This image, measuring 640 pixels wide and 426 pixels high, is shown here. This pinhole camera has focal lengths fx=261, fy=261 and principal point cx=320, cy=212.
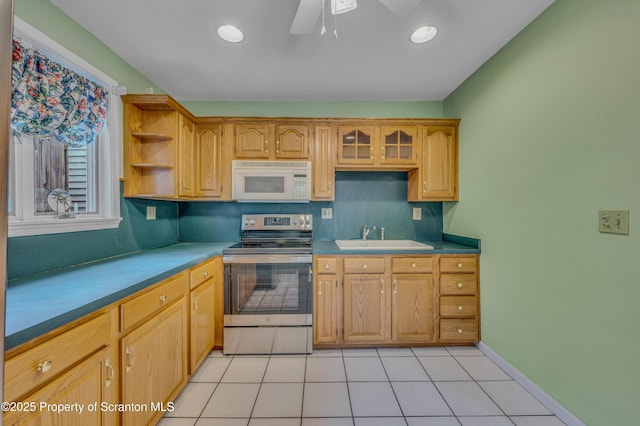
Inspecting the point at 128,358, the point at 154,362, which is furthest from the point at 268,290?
the point at 128,358

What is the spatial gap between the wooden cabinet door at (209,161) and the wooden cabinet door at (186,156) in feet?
0.32

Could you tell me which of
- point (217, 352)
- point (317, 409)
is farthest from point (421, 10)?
point (217, 352)

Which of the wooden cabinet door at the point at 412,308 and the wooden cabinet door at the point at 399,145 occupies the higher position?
the wooden cabinet door at the point at 399,145

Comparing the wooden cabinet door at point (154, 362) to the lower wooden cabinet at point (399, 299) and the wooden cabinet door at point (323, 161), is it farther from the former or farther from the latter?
the wooden cabinet door at point (323, 161)

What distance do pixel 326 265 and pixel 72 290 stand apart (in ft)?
5.29

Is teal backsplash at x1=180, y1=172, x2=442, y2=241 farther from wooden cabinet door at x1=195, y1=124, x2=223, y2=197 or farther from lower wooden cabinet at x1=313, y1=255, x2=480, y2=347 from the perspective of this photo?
lower wooden cabinet at x1=313, y1=255, x2=480, y2=347

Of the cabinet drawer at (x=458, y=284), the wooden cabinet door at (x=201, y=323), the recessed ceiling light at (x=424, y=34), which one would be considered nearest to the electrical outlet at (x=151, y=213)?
the wooden cabinet door at (x=201, y=323)

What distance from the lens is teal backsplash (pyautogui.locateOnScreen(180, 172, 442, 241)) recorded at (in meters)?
2.84

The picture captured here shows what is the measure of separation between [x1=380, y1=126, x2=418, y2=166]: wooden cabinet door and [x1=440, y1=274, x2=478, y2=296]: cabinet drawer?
1113 mm

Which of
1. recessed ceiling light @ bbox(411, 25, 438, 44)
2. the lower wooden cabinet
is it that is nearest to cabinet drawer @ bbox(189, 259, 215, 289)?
the lower wooden cabinet

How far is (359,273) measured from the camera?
90.0 inches

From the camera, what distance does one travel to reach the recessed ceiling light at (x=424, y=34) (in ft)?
5.68

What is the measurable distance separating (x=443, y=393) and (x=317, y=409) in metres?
0.85

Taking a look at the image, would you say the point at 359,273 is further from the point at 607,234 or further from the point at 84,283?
the point at 84,283
